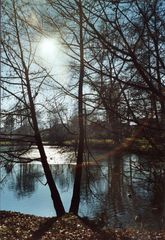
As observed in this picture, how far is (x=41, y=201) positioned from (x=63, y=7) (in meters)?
16.3

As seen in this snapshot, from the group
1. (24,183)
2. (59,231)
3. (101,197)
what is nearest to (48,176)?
(101,197)

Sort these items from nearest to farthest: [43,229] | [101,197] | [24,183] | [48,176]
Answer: [43,229] < [48,176] < [101,197] < [24,183]

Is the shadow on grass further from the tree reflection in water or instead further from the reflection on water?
the tree reflection in water

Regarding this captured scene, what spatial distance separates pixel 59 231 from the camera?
31.2 feet

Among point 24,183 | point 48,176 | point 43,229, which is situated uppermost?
point 48,176

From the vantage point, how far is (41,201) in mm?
19203

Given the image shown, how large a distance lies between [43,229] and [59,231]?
57cm

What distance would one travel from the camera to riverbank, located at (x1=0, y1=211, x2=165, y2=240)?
8695mm

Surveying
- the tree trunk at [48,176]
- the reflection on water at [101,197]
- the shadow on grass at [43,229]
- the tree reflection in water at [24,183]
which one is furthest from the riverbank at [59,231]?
the tree reflection in water at [24,183]

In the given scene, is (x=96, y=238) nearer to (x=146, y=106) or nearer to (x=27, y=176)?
(x=146, y=106)

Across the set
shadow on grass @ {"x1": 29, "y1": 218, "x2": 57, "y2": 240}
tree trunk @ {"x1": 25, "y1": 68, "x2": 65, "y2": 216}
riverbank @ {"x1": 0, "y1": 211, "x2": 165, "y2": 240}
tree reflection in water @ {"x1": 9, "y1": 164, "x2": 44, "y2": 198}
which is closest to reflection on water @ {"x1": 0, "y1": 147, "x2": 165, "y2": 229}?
tree reflection in water @ {"x1": 9, "y1": 164, "x2": 44, "y2": 198}

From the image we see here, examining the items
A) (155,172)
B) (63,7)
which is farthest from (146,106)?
(63,7)

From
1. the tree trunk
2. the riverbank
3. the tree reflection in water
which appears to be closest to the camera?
the riverbank

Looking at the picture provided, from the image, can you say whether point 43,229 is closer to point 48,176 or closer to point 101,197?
point 48,176
